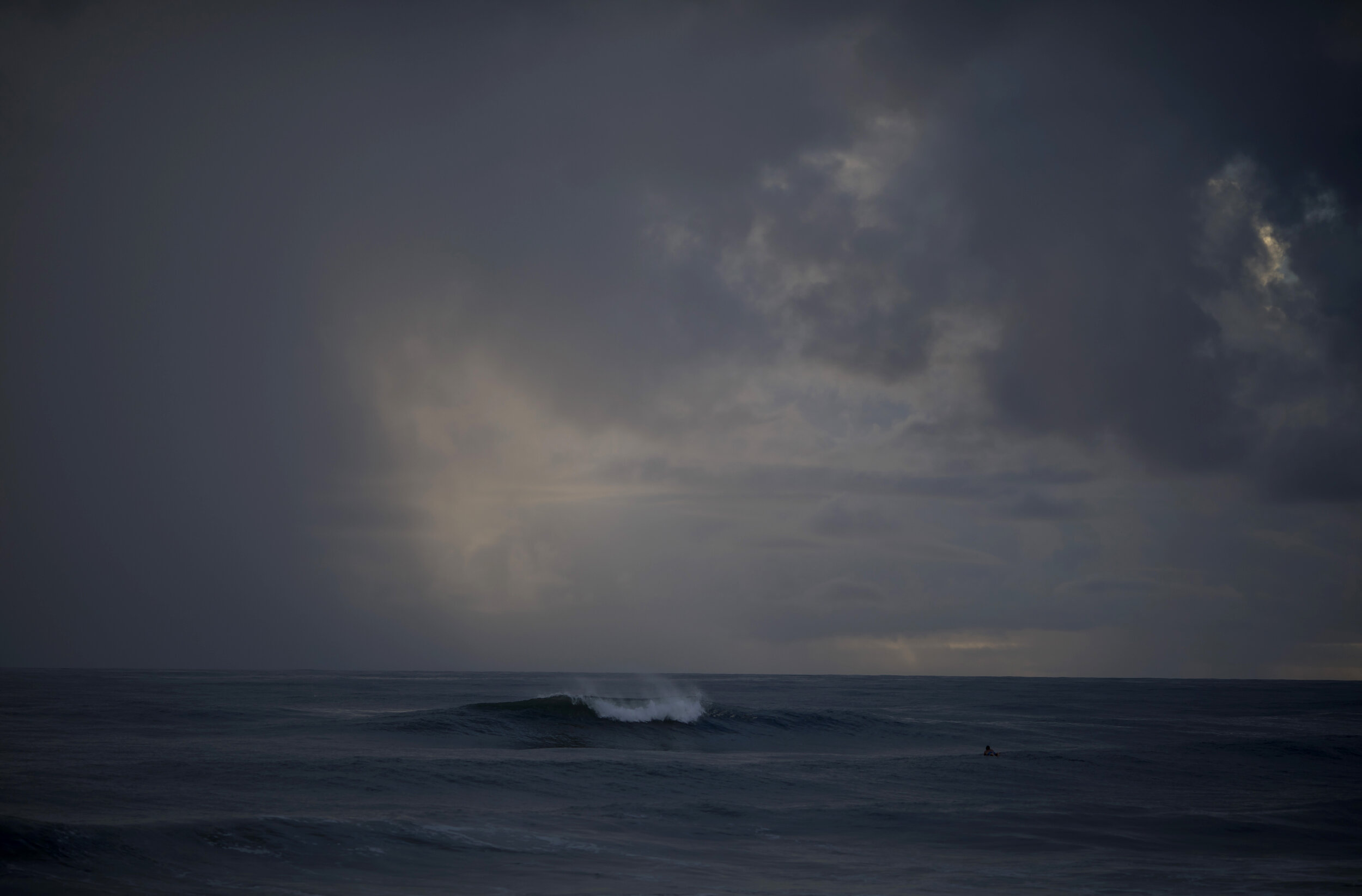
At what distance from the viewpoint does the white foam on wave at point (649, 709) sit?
42688mm

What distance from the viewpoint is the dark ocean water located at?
48.7 feet

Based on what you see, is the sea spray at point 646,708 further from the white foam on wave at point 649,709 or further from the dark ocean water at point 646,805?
the dark ocean water at point 646,805

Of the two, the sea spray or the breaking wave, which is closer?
the breaking wave

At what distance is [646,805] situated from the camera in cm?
2188

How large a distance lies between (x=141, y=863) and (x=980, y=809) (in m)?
19.8

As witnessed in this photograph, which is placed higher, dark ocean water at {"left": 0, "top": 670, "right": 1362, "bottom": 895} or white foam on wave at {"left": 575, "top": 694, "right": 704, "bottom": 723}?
dark ocean water at {"left": 0, "top": 670, "right": 1362, "bottom": 895}

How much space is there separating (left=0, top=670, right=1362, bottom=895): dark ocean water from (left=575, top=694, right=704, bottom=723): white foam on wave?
7.4 inches

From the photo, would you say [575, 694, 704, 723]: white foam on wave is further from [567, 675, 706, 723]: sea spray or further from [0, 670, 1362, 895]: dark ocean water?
[0, 670, 1362, 895]: dark ocean water

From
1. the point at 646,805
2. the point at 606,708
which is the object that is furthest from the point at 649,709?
the point at 646,805

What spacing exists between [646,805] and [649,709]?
22.5 m

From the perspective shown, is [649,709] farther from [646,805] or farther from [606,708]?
[646,805]

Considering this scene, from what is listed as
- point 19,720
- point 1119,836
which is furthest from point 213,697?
point 1119,836

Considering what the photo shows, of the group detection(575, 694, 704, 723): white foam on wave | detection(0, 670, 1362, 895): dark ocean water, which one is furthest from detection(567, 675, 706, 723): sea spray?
detection(0, 670, 1362, 895): dark ocean water

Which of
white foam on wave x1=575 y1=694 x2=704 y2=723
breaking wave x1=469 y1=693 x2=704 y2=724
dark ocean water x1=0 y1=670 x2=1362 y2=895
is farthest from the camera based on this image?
white foam on wave x1=575 y1=694 x2=704 y2=723
